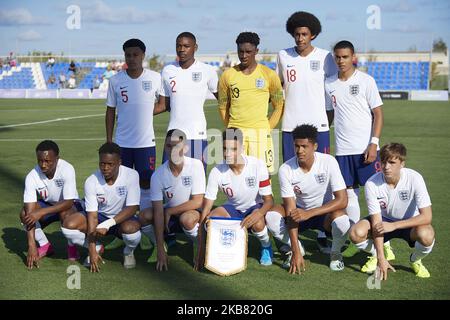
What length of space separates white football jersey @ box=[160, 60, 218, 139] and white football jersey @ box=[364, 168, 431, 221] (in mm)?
2082

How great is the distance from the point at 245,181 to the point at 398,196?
1449 mm

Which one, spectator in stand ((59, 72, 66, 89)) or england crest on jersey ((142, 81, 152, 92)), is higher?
spectator in stand ((59, 72, 66, 89))

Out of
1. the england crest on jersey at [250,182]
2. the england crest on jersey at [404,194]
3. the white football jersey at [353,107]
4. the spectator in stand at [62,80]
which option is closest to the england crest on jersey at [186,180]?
the england crest on jersey at [250,182]

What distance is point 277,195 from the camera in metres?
9.95

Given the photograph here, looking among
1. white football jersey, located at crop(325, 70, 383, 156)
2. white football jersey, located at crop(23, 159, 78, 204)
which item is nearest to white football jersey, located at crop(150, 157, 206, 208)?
white football jersey, located at crop(23, 159, 78, 204)

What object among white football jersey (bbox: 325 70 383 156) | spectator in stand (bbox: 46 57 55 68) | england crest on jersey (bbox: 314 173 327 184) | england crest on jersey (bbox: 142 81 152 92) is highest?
spectator in stand (bbox: 46 57 55 68)

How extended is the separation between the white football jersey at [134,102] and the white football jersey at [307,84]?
1.48 metres

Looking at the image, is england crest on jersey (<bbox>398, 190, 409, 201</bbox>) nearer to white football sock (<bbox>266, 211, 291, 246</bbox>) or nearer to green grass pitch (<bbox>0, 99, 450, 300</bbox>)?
green grass pitch (<bbox>0, 99, 450, 300</bbox>)

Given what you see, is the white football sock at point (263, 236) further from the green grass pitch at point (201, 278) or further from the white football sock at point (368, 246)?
the white football sock at point (368, 246)

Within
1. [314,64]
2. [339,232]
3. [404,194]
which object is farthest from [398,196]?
[314,64]

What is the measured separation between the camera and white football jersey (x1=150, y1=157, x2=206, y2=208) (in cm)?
645
